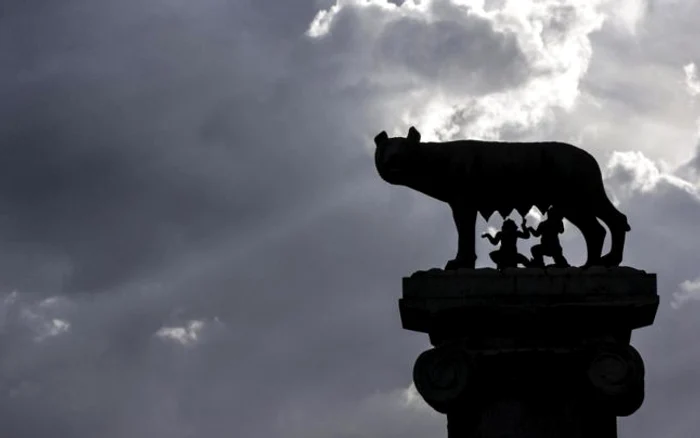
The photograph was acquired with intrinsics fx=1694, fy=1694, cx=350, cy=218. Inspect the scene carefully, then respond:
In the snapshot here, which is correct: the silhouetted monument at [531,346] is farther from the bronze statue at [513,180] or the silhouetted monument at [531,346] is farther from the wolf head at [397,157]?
the wolf head at [397,157]

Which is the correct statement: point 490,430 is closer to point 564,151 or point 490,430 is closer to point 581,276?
point 581,276

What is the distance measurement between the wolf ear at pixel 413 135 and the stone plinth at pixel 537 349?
2558 millimetres

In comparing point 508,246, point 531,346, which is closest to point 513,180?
point 508,246

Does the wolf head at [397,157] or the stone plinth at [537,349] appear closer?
the stone plinth at [537,349]

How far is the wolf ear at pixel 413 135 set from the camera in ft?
89.2

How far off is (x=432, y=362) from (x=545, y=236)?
2.79 metres

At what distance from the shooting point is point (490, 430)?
2567 cm

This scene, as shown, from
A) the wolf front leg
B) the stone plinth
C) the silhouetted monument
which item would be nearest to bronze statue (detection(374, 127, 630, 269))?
the wolf front leg

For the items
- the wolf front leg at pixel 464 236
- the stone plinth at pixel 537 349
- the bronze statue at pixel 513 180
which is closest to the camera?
the stone plinth at pixel 537 349

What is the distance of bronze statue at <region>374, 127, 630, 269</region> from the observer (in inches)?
1057

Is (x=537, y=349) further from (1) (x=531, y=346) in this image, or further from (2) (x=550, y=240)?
(2) (x=550, y=240)

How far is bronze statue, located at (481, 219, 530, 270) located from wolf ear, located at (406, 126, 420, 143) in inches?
74.2

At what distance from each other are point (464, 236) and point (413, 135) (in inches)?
73.8

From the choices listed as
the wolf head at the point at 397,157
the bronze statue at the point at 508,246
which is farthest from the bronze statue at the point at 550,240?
the wolf head at the point at 397,157
